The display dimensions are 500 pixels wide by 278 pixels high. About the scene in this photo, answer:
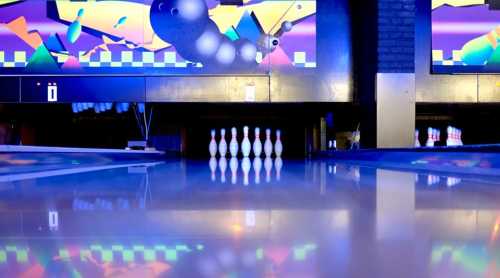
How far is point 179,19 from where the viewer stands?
3.70 metres

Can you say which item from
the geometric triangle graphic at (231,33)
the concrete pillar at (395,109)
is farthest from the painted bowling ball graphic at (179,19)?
the concrete pillar at (395,109)

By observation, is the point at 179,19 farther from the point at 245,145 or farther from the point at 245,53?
the point at 245,145

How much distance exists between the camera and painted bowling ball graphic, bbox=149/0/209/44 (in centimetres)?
367

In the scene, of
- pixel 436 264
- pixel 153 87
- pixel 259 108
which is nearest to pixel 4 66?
pixel 153 87

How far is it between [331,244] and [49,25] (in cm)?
392

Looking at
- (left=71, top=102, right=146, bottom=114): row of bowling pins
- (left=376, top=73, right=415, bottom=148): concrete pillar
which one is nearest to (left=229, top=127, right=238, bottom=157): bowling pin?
(left=71, top=102, right=146, bottom=114): row of bowling pins

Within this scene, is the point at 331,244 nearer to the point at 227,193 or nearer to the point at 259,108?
the point at 227,193

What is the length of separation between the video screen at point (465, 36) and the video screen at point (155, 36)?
3.82ft

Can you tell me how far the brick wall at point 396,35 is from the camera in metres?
3.42

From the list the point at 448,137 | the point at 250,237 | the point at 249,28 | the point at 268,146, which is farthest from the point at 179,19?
the point at 250,237

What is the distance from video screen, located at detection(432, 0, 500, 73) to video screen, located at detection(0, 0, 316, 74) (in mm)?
1165

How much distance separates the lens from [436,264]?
365 mm

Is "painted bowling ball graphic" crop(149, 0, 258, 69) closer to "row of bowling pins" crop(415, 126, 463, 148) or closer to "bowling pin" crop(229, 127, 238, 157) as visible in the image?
"bowling pin" crop(229, 127, 238, 157)

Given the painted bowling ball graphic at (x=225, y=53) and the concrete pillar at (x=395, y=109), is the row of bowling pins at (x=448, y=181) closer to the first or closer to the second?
the concrete pillar at (x=395, y=109)
